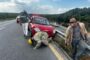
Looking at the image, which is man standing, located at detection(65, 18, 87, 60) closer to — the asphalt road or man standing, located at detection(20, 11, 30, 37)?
the asphalt road

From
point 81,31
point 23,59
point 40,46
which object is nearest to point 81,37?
point 81,31

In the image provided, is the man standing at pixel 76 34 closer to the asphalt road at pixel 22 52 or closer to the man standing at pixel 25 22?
the asphalt road at pixel 22 52

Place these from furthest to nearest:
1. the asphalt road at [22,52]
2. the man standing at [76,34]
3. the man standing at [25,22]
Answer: the man standing at [25,22], the asphalt road at [22,52], the man standing at [76,34]

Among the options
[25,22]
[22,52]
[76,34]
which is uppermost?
[76,34]


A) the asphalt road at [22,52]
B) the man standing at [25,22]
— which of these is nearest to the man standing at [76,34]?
the asphalt road at [22,52]

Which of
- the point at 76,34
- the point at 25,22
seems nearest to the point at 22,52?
the point at 76,34

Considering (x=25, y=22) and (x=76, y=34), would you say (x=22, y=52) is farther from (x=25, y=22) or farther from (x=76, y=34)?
(x=25, y=22)

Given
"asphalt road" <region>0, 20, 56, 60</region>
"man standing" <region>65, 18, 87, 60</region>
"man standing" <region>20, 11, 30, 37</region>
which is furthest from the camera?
"man standing" <region>20, 11, 30, 37</region>

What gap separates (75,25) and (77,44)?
2.26ft

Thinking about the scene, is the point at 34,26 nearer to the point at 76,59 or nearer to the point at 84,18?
the point at 76,59

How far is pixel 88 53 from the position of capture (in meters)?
10.4

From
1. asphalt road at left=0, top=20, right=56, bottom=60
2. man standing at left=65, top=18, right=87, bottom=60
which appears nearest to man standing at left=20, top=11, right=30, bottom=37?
asphalt road at left=0, top=20, right=56, bottom=60

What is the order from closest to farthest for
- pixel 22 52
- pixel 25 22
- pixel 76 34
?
pixel 76 34 → pixel 22 52 → pixel 25 22

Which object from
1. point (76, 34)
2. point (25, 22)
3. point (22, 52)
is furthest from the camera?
point (25, 22)
